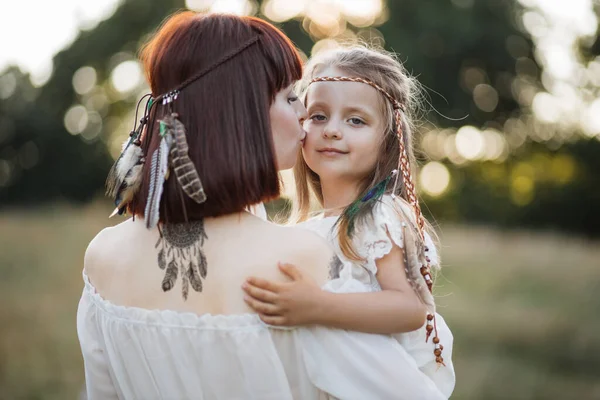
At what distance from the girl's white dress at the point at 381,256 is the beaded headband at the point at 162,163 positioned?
51cm

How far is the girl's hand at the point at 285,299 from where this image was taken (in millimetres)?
1856

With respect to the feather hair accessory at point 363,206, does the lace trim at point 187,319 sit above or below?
below

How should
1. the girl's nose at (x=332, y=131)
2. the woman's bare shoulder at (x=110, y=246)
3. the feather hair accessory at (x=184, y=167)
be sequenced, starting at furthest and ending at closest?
the girl's nose at (x=332, y=131)
the woman's bare shoulder at (x=110, y=246)
the feather hair accessory at (x=184, y=167)

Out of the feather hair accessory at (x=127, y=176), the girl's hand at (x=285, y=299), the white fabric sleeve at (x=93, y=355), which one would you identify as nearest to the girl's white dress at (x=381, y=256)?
the girl's hand at (x=285, y=299)

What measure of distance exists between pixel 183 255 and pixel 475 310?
735 centimetres

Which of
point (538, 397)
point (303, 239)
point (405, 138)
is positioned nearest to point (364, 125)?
point (405, 138)

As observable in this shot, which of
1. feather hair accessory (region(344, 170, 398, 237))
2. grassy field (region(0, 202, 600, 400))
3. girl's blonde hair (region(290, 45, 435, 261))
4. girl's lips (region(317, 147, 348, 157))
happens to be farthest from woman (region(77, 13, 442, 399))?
grassy field (region(0, 202, 600, 400))

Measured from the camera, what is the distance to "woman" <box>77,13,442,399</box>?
1882 millimetres

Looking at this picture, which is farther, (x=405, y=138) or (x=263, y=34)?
(x=405, y=138)

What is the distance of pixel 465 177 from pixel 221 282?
64.5ft

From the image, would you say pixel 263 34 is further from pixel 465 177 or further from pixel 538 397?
pixel 465 177

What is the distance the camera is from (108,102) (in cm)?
2211

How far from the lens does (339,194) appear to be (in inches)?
112

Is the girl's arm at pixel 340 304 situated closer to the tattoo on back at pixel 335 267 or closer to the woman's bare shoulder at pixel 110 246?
the tattoo on back at pixel 335 267
